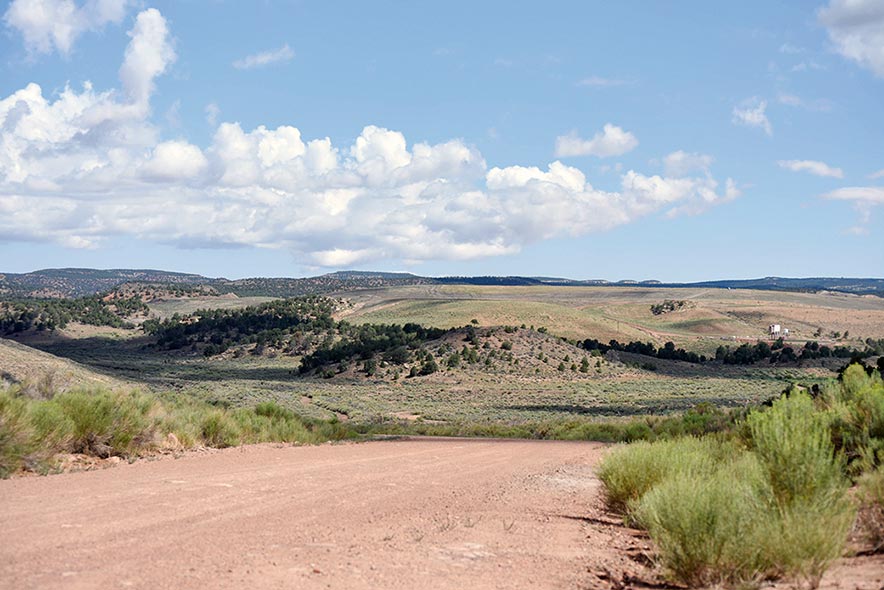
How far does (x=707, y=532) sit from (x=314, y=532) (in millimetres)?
4095

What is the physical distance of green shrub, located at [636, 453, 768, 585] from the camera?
8.05 metres

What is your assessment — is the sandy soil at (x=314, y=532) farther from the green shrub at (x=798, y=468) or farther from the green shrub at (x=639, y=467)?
the green shrub at (x=798, y=468)

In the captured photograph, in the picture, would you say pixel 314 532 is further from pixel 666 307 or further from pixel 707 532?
pixel 666 307

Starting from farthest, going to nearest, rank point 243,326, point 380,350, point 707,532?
point 243,326
point 380,350
point 707,532

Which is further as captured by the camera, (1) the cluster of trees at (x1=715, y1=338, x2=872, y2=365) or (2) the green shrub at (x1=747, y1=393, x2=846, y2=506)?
(1) the cluster of trees at (x1=715, y1=338, x2=872, y2=365)

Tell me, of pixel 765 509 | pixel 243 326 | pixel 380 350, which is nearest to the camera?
pixel 765 509

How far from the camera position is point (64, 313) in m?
113

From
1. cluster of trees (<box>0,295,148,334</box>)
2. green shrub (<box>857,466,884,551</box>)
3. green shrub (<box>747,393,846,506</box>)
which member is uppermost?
green shrub (<box>747,393,846,506</box>)

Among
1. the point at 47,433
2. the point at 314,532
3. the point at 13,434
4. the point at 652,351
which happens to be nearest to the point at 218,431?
the point at 47,433

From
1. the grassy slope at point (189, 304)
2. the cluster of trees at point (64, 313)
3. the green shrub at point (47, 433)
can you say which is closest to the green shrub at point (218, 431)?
the green shrub at point (47, 433)

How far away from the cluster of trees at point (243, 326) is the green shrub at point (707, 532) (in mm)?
89261

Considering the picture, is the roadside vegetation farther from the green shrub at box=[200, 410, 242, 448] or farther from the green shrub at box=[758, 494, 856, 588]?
the green shrub at box=[200, 410, 242, 448]

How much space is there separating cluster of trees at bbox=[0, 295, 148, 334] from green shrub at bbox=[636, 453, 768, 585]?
352 ft

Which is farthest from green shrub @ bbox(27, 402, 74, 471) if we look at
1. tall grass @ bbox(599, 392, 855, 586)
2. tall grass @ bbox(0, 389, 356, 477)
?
tall grass @ bbox(599, 392, 855, 586)
